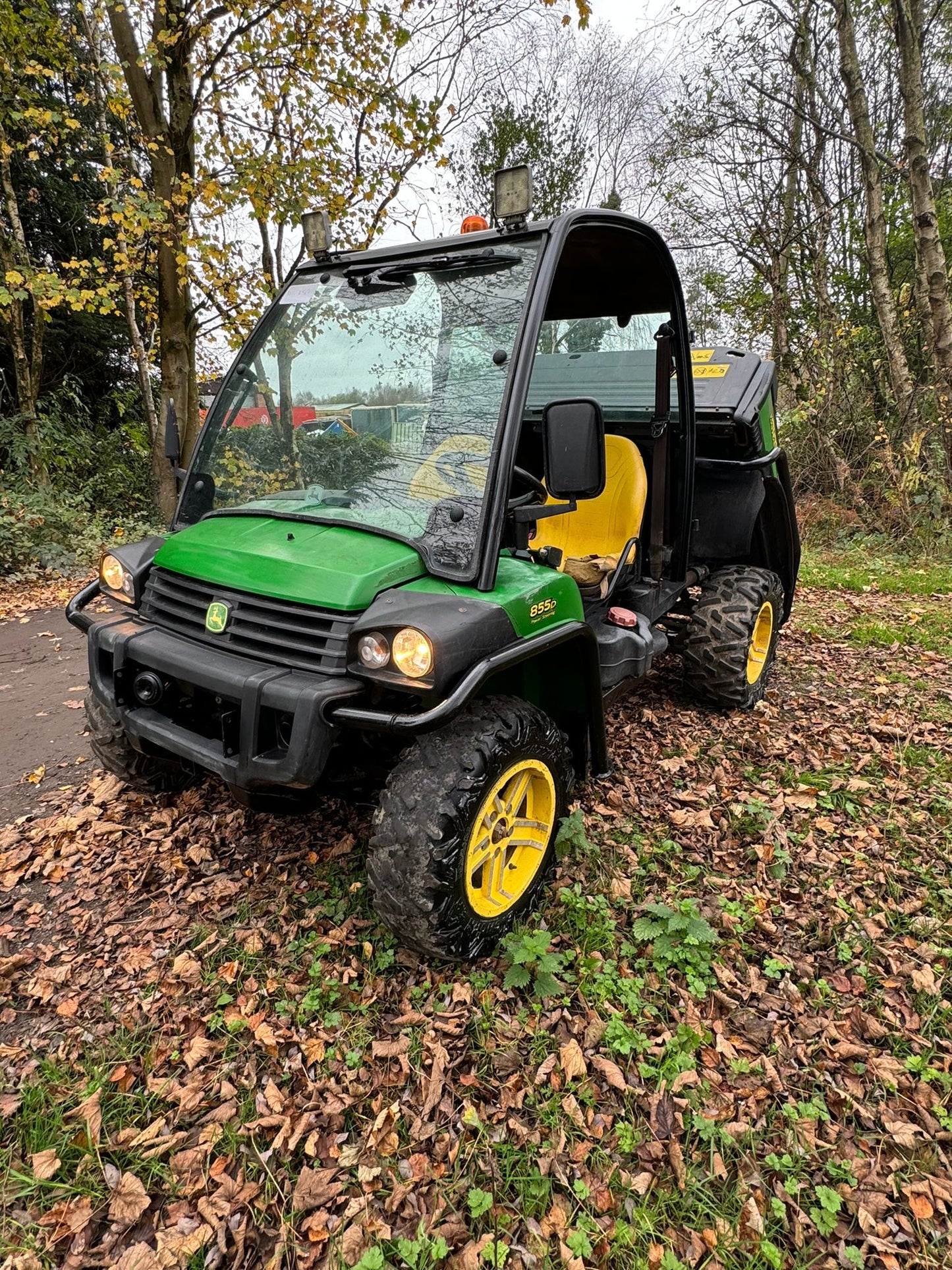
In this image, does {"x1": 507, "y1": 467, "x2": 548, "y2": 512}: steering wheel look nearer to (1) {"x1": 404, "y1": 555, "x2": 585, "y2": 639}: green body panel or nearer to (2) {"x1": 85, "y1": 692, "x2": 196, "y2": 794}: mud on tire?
(1) {"x1": 404, "y1": 555, "x2": 585, "y2": 639}: green body panel

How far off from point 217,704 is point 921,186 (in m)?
8.81

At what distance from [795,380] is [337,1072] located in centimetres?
1191

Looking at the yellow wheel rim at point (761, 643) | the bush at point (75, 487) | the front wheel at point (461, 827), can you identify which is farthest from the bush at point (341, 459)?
the bush at point (75, 487)

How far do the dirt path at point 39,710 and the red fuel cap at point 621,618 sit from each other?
2809mm

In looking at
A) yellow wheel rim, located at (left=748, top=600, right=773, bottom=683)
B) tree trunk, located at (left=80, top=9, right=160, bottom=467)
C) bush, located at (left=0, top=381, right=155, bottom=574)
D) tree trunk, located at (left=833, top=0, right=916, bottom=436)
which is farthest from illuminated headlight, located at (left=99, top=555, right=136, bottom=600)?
tree trunk, located at (left=833, top=0, right=916, bottom=436)

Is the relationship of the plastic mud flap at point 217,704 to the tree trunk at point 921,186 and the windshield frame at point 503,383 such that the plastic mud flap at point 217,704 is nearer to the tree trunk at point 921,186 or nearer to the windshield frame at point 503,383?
the windshield frame at point 503,383

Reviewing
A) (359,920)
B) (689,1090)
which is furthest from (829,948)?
(359,920)

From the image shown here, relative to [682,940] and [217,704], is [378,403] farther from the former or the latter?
[682,940]

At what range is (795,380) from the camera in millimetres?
11297

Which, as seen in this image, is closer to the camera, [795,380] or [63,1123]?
[63,1123]

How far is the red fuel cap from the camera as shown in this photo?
336 centimetres

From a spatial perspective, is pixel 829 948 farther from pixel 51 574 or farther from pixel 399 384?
pixel 51 574

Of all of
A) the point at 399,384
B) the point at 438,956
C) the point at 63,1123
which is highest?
the point at 399,384

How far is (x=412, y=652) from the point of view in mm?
1992
